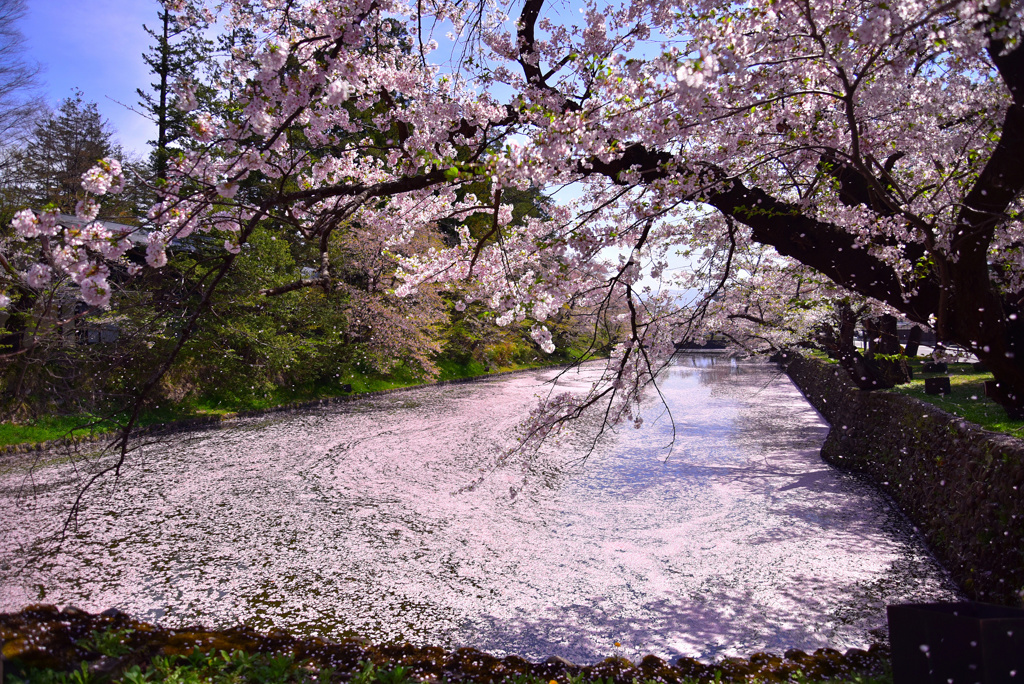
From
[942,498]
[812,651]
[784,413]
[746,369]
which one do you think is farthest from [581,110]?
[746,369]

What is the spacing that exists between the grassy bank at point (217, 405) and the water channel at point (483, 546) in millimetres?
1158

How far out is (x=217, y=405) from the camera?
12492 mm

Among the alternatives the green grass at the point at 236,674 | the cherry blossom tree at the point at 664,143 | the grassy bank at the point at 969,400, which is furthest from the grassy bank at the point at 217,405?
the grassy bank at the point at 969,400

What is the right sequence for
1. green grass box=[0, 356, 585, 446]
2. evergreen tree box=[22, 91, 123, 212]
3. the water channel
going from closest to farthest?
the water channel
green grass box=[0, 356, 585, 446]
evergreen tree box=[22, 91, 123, 212]

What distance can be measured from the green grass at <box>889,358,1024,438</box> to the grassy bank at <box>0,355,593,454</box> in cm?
790

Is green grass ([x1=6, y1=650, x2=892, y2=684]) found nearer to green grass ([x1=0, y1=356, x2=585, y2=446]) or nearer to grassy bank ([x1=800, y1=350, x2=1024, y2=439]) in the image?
green grass ([x1=0, y1=356, x2=585, y2=446])

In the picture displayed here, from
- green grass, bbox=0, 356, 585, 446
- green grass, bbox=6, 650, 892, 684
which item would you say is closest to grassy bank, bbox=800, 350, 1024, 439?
green grass, bbox=6, 650, 892, 684

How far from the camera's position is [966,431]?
520 centimetres

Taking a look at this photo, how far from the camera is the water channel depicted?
429cm

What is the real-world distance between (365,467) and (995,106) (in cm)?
836

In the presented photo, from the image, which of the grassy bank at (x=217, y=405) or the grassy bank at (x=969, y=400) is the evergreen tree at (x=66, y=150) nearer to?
Answer: the grassy bank at (x=217, y=405)

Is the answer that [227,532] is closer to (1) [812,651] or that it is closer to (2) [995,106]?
(1) [812,651]

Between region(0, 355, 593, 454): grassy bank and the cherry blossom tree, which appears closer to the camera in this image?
the cherry blossom tree

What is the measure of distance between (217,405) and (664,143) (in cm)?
1195
